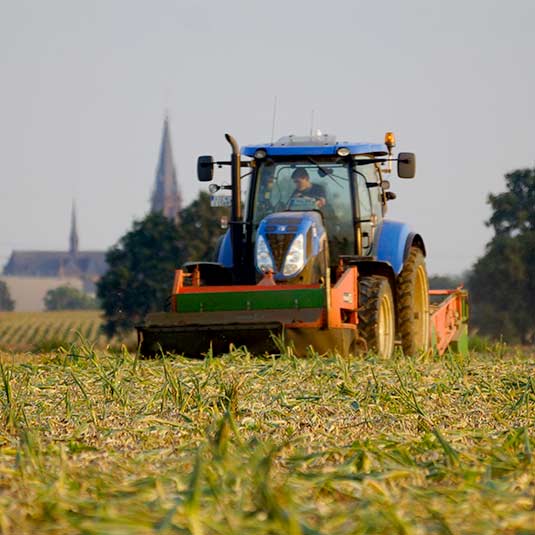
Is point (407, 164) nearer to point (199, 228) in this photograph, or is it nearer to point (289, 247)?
point (289, 247)

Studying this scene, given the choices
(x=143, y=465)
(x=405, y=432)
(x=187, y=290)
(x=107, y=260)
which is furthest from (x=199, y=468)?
(x=107, y=260)

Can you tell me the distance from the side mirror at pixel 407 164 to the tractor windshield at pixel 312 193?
21.9 inches

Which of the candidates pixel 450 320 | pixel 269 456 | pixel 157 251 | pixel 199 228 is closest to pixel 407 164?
pixel 450 320

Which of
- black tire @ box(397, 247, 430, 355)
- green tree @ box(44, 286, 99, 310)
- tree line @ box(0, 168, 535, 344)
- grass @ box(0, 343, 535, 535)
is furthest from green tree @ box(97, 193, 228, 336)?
green tree @ box(44, 286, 99, 310)

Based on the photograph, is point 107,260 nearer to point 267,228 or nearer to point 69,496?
point 267,228

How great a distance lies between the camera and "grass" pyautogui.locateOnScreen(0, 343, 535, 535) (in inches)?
129

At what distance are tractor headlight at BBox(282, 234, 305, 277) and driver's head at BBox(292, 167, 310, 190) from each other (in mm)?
1223

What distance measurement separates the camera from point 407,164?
13672 millimetres

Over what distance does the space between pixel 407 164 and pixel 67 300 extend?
5437 inches

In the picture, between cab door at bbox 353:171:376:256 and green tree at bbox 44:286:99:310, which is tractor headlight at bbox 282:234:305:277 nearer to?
cab door at bbox 353:171:376:256

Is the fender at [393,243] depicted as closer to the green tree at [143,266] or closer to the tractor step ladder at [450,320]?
the tractor step ladder at [450,320]

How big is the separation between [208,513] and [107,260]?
214 ft

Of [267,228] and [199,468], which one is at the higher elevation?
[267,228]

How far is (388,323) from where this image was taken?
44.6 ft
